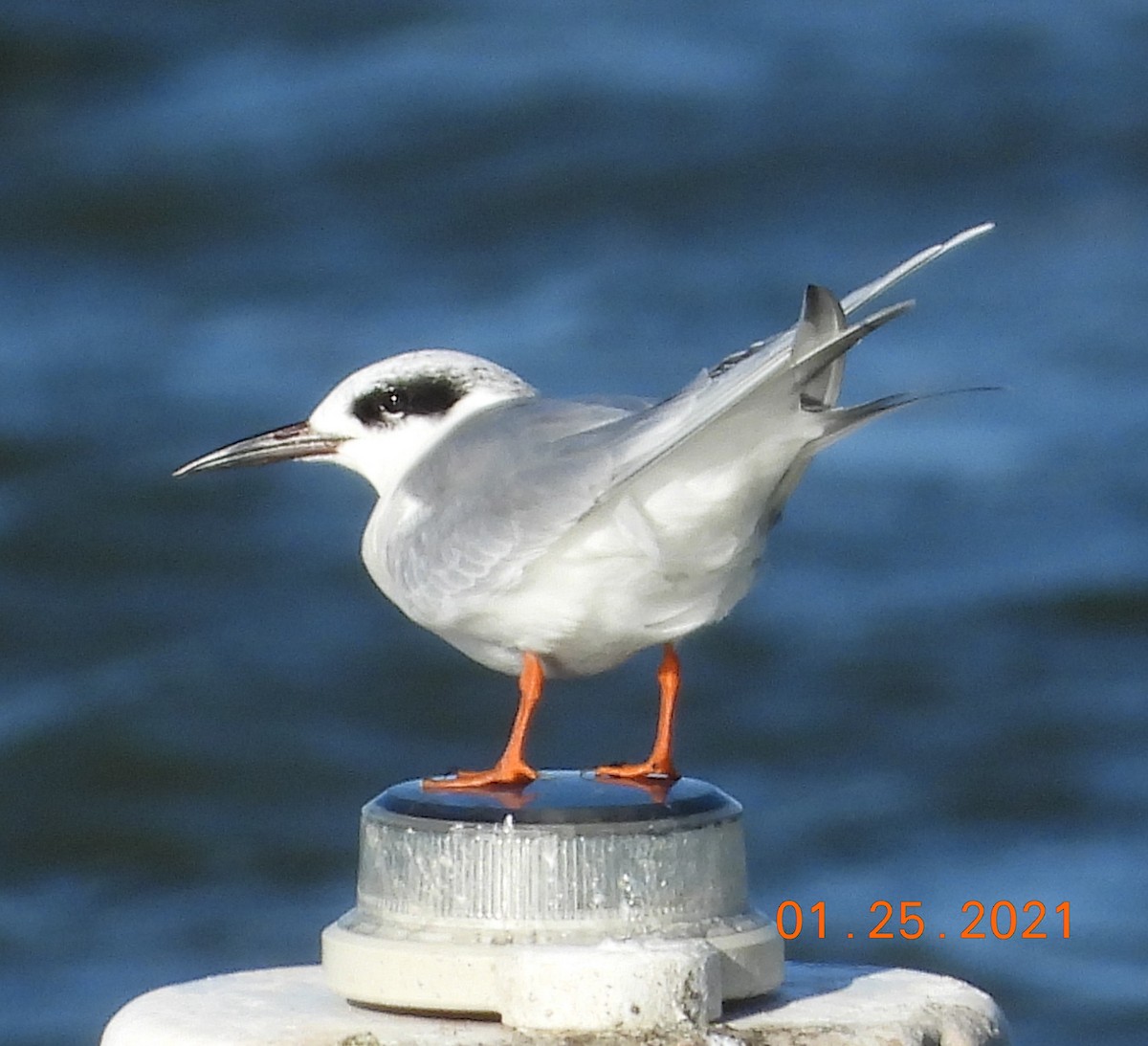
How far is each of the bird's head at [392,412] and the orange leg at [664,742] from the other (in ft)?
1.24

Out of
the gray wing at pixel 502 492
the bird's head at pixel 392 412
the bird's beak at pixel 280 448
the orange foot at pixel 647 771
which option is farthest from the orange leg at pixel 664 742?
the bird's beak at pixel 280 448

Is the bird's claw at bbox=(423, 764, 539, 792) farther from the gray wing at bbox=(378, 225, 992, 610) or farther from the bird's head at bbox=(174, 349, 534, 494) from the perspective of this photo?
the bird's head at bbox=(174, 349, 534, 494)

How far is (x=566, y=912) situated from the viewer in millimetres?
2500

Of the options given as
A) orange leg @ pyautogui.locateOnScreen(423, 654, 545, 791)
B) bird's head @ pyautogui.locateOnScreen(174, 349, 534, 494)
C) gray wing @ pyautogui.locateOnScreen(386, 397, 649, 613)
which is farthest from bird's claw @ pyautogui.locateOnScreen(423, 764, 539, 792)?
bird's head @ pyautogui.locateOnScreen(174, 349, 534, 494)

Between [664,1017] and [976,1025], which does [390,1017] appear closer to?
[664,1017]

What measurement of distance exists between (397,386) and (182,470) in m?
0.29

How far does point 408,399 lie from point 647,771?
64 cm

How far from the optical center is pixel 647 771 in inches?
109

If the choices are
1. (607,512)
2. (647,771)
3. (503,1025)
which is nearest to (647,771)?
(647,771)

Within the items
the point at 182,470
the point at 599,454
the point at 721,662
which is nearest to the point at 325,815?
the point at 721,662

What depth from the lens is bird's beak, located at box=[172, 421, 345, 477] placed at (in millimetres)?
3221

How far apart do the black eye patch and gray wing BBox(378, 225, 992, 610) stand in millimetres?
66

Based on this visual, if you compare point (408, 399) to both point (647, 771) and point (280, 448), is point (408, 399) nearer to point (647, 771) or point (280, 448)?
point (280, 448)

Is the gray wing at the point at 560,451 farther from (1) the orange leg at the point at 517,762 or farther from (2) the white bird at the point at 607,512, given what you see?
(1) the orange leg at the point at 517,762
